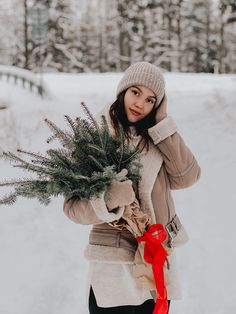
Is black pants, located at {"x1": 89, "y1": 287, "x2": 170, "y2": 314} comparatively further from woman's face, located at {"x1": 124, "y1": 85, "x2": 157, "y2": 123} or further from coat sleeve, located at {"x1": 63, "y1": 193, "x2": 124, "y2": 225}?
woman's face, located at {"x1": 124, "y1": 85, "x2": 157, "y2": 123}

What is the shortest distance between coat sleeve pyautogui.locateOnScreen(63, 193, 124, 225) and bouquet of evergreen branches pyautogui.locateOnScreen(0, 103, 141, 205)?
0.10ft

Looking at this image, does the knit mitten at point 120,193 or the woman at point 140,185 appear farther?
the woman at point 140,185

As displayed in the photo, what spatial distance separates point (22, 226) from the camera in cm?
571

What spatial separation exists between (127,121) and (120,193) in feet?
1.53

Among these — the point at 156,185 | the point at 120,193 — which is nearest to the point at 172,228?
the point at 156,185

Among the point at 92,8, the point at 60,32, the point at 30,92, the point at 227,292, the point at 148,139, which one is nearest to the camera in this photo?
the point at 148,139

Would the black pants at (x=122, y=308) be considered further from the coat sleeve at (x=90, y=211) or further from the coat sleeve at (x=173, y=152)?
the coat sleeve at (x=173, y=152)

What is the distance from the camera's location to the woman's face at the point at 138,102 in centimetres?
221

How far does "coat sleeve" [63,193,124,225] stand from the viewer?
1929 millimetres

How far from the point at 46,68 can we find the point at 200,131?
2420 centimetres

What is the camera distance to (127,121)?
2258 millimetres

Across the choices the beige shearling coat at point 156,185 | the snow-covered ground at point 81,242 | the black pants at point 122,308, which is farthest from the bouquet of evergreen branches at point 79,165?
the snow-covered ground at point 81,242

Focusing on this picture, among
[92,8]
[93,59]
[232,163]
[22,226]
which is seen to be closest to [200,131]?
[232,163]

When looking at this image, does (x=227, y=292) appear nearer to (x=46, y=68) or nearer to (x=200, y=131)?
(x=200, y=131)
